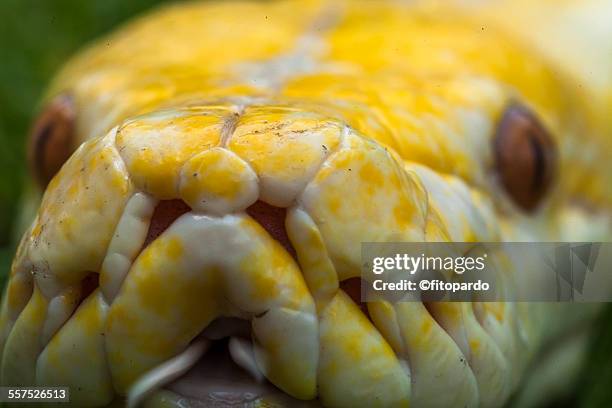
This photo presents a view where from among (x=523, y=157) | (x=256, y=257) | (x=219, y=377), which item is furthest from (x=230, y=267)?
(x=523, y=157)

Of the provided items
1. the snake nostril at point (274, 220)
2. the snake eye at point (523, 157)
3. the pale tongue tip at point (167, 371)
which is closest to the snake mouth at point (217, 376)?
the pale tongue tip at point (167, 371)

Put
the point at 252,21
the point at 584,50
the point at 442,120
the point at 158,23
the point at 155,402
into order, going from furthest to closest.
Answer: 1. the point at 584,50
2. the point at 158,23
3. the point at 252,21
4. the point at 442,120
5. the point at 155,402

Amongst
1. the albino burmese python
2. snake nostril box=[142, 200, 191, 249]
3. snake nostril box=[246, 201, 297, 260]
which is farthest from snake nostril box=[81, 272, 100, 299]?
snake nostril box=[246, 201, 297, 260]

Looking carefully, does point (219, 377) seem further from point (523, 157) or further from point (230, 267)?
point (523, 157)

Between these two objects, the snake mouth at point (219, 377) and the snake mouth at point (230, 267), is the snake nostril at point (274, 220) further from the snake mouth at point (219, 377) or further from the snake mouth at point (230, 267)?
the snake mouth at point (219, 377)

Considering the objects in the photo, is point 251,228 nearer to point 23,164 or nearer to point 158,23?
point 158,23

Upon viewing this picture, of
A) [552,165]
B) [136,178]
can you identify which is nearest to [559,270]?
[552,165]

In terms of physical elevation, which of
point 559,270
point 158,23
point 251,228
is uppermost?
point 251,228
